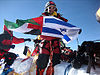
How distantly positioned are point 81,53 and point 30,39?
2.67 meters

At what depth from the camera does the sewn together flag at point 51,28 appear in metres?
3.03

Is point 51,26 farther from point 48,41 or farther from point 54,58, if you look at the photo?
point 54,58

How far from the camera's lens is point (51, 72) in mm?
2459

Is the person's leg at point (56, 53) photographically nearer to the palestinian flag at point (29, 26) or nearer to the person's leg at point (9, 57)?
the palestinian flag at point (29, 26)

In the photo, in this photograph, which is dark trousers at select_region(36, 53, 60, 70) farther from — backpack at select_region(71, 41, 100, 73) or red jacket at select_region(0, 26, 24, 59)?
red jacket at select_region(0, 26, 24, 59)

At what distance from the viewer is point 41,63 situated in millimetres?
2779

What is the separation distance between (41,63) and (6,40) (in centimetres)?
217

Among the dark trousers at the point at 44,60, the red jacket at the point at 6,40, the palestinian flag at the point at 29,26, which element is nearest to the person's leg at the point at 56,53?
the dark trousers at the point at 44,60

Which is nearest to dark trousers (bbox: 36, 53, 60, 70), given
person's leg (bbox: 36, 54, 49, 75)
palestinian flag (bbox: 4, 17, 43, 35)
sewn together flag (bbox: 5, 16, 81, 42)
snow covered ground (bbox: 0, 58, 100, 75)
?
person's leg (bbox: 36, 54, 49, 75)

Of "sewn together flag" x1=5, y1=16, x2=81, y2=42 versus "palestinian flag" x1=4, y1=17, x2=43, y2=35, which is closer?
"sewn together flag" x1=5, y1=16, x2=81, y2=42

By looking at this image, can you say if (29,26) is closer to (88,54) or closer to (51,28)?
(51,28)

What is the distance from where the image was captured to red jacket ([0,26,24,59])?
159 inches

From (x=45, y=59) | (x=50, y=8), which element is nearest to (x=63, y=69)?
(x=45, y=59)

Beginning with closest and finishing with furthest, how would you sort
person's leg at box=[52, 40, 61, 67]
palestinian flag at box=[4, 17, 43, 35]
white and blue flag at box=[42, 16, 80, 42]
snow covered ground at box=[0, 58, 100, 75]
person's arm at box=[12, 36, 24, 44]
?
snow covered ground at box=[0, 58, 100, 75] → person's leg at box=[52, 40, 61, 67] → white and blue flag at box=[42, 16, 80, 42] → palestinian flag at box=[4, 17, 43, 35] → person's arm at box=[12, 36, 24, 44]
